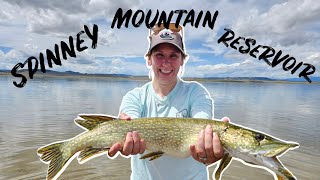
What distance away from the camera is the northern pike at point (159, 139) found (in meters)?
Answer: 4.22

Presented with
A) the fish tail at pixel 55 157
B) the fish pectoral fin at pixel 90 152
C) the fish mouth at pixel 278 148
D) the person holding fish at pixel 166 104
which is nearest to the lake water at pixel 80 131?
the fish tail at pixel 55 157

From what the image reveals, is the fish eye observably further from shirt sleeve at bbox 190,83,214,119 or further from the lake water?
the lake water

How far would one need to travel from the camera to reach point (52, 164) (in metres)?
4.60

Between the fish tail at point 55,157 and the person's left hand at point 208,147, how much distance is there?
5.60 ft

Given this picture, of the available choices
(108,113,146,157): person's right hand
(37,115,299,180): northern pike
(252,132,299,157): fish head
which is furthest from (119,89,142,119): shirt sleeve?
(252,132,299,157): fish head

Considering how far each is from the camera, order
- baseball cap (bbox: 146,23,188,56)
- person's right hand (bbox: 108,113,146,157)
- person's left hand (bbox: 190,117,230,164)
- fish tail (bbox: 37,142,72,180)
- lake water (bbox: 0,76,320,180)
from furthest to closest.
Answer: lake water (bbox: 0,76,320,180), baseball cap (bbox: 146,23,188,56), fish tail (bbox: 37,142,72,180), person's right hand (bbox: 108,113,146,157), person's left hand (bbox: 190,117,230,164)

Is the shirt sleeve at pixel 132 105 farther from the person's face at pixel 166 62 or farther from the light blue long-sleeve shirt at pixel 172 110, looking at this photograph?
the person's face at pixel 166 62

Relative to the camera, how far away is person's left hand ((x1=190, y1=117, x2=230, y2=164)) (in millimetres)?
4148

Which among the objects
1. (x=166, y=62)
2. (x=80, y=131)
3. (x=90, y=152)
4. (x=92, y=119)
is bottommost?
(x=80, y=131)

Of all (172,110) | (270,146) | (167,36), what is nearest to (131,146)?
(172,110)

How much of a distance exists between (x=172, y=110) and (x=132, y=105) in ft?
1.76

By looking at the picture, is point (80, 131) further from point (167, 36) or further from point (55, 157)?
point (167, 36)

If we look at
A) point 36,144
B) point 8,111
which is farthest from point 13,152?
point 8,111

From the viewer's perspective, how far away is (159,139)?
452 centimetres
